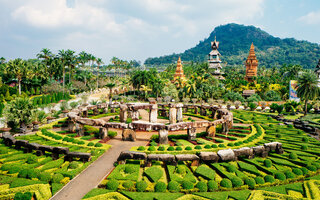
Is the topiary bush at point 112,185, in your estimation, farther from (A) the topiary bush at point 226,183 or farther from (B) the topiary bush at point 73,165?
(A) the topiary bush at point 226,183

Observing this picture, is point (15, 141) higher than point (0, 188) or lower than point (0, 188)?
higher

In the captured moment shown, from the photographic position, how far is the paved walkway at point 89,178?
1655cm

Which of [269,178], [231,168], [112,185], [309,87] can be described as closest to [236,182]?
[231,168]

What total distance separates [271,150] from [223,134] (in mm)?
9228

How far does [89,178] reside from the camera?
19141 mm

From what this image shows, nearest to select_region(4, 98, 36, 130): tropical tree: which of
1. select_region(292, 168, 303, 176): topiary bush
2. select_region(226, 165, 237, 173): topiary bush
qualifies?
select_region(226, 165, 237, 173): topiary bush

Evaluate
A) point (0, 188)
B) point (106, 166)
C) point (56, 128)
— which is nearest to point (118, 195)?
point (106, 166)

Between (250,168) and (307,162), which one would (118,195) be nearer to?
(250,168)

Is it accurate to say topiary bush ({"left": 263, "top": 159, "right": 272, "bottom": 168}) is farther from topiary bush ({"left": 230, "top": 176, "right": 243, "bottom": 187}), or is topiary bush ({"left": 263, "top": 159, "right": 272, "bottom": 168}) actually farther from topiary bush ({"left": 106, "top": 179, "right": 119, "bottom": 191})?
topiary bush ({"left": 106, "top": 179, "right": 119, "bottom": 191})

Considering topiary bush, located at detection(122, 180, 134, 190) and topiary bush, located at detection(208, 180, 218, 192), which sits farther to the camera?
topiary bush, located at detection(208, 180, 218, 192)

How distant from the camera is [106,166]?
70.9 feet

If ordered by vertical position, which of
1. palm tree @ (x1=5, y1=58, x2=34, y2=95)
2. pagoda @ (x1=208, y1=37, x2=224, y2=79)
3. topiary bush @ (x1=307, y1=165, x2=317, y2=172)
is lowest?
topiary bush @ (x1=307, y1=165, x2=317, y2=172)

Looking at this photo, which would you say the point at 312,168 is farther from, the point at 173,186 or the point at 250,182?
the point at 173,186

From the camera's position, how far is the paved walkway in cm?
1655
